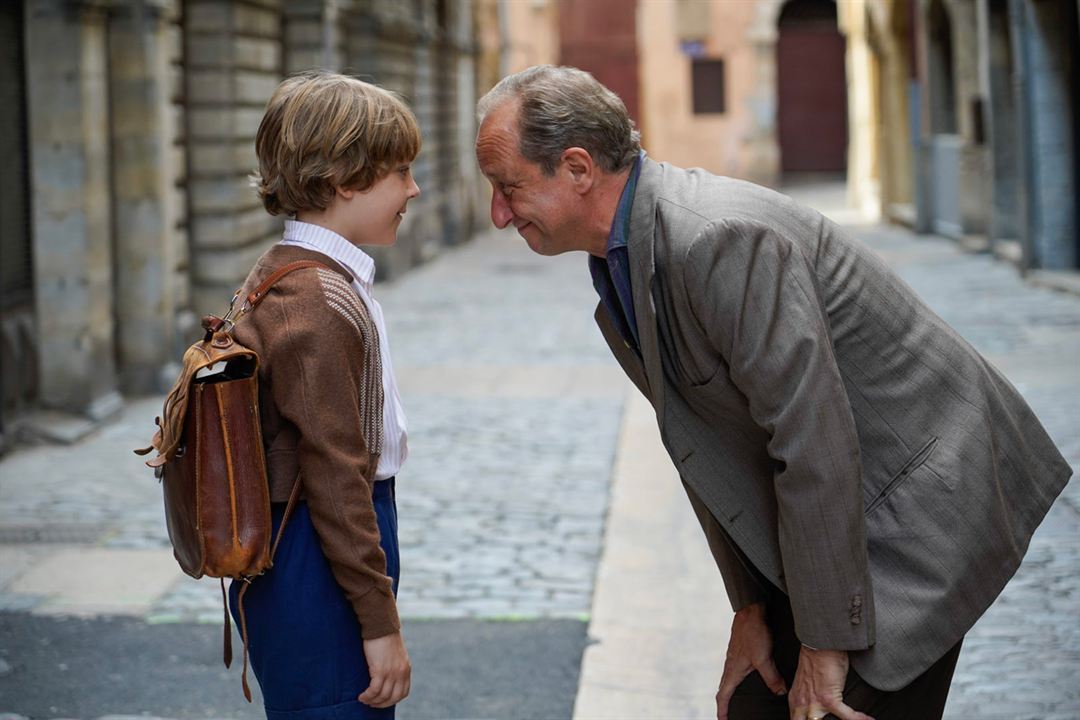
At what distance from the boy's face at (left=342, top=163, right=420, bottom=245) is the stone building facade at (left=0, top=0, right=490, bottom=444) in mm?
7056

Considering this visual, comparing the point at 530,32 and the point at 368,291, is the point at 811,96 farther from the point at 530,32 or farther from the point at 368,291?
the point at 368,291

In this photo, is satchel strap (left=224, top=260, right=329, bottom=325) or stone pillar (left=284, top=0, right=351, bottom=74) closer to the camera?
satchel strap (left=224, top=260, right=329, bottom=325)

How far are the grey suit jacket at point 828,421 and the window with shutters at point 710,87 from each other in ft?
117

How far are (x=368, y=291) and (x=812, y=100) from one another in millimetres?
40666

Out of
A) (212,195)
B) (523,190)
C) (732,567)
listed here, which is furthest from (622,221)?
(212,195)

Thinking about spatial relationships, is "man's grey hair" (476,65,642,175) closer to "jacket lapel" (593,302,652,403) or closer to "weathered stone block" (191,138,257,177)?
"jacket lapel" (593,302,652,403)

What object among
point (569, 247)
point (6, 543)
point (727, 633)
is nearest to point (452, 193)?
point (6, 543)

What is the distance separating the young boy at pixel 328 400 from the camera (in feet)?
8.63

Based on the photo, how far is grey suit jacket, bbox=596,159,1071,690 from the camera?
250cm

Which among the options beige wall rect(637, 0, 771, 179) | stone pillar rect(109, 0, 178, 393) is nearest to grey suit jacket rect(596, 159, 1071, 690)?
stone pillar rect(109, 0, 178, 393)

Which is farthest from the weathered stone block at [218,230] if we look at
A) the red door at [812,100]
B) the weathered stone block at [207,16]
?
the red door at [812,100]

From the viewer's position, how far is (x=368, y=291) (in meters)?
2.85

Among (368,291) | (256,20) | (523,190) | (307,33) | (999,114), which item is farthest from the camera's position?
(999,114)

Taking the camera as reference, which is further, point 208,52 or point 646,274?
point 208,52
